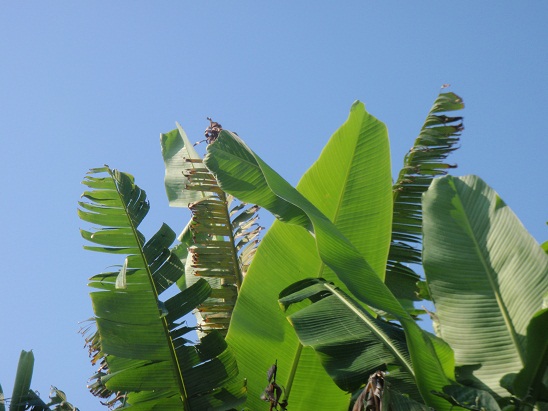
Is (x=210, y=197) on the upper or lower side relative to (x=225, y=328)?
upper

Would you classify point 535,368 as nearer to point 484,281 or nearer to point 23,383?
point 484,281

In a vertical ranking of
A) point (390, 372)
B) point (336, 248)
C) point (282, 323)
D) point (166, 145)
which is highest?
point (166, 145)

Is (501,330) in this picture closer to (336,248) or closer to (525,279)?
(525,279)

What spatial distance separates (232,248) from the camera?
4621 mm

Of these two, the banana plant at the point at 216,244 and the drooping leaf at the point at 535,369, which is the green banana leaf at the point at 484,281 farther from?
the banana plant at the point at 216,244

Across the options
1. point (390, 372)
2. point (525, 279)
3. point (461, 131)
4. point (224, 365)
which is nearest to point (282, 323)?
point (224, 365)

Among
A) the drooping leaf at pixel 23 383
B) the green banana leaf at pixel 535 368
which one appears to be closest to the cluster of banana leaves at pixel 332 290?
the green banana leaf at pixel 535 368

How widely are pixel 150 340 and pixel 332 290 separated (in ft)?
3.33

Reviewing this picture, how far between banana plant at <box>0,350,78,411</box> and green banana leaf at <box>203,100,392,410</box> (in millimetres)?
1238

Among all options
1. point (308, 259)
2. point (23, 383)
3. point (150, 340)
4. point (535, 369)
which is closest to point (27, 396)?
point (23, 383)

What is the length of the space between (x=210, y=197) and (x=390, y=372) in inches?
73.1

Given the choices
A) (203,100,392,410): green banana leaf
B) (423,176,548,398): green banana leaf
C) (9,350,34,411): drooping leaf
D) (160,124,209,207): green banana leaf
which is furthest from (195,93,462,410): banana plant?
(9,350,34,411): drooping leaf

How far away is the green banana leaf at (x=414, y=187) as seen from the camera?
4.52 meters

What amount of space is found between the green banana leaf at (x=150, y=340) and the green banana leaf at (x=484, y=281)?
1174 millimetres
